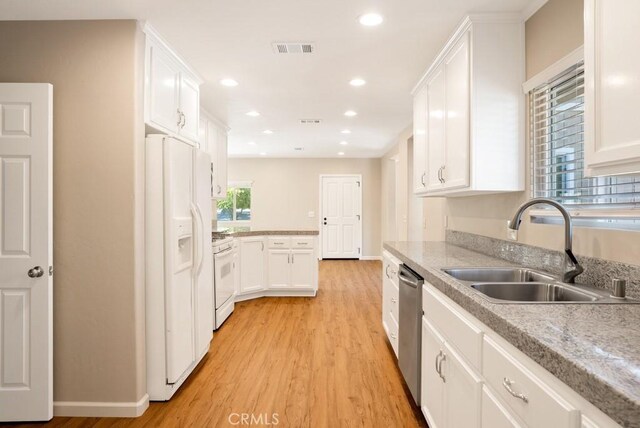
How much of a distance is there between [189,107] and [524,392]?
116 inches

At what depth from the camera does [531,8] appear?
2016 mm

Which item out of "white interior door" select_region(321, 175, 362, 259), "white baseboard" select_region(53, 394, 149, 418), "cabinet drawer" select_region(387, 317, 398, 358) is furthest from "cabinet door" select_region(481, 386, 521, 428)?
"white interior door" select_region(321, 175, 362, 259)

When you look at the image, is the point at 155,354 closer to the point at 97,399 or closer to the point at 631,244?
the point at 97,399

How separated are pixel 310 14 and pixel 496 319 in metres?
1.95

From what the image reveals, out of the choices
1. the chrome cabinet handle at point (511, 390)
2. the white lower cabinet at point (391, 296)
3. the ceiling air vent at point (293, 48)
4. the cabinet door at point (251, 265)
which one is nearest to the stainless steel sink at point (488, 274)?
the white lower cabinet at point (391, 296)

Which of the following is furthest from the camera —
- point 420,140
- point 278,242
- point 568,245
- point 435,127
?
point 278,242

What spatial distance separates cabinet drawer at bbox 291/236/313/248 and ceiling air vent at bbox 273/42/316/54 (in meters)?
2.65

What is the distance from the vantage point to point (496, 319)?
1.10 metres

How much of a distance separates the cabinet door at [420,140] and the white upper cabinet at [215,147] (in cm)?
247

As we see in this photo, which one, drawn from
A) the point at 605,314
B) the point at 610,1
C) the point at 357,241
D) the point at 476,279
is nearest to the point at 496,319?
the point at 605,314

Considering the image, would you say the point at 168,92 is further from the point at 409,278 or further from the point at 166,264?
the point at 409,278

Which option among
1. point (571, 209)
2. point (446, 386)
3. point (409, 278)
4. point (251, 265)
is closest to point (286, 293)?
point (251, 265)

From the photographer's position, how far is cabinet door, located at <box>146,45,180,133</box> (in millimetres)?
2324

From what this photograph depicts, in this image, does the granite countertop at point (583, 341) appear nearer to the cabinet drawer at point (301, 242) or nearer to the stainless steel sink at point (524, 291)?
the stainless steel sink at point (524, 291)
